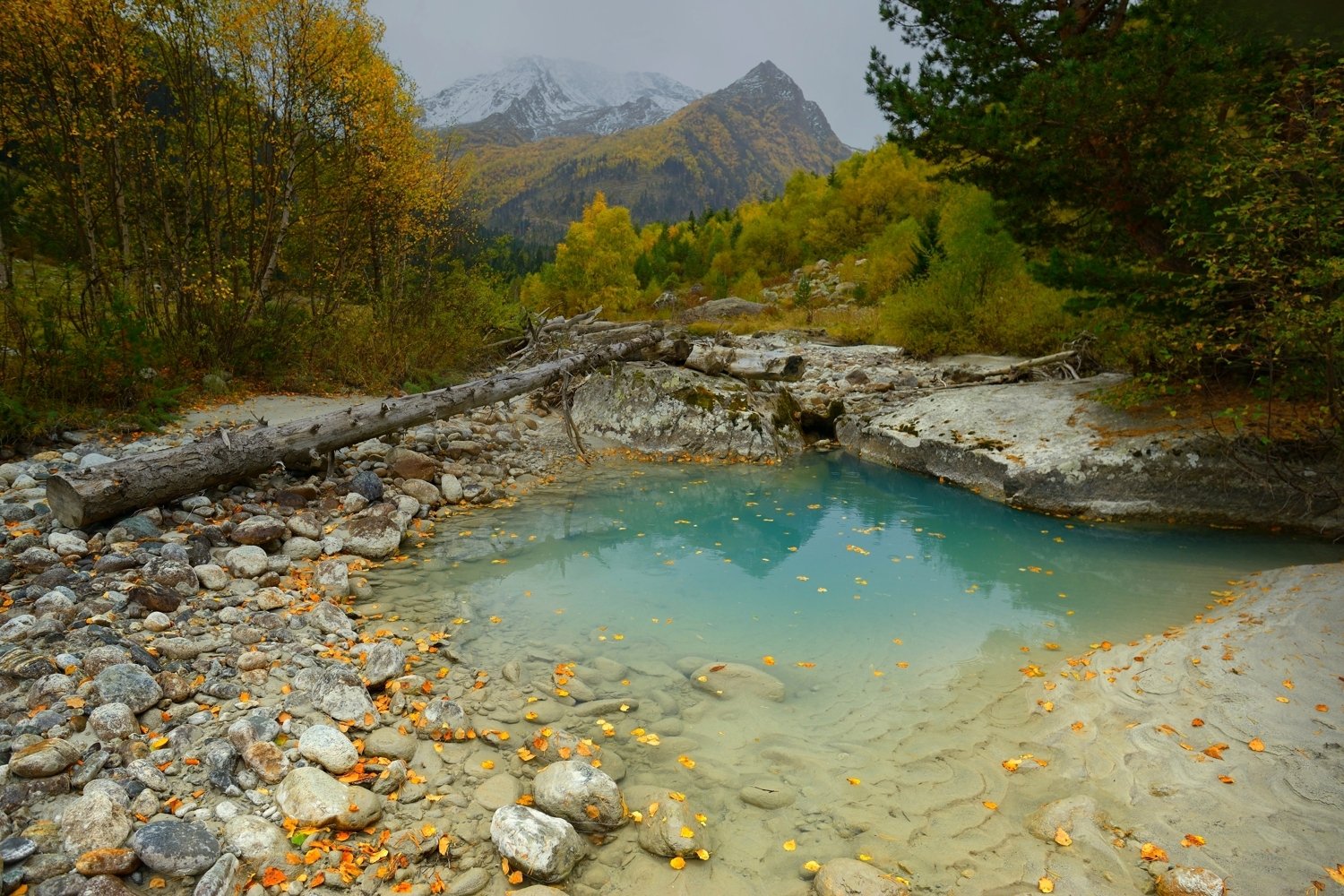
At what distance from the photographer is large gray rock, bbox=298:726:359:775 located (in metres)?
3.37

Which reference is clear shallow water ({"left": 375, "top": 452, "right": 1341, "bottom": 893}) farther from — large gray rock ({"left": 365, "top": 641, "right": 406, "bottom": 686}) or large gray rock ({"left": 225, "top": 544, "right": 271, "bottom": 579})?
A: large gray rock ({"left": 225, "top": 544, "right": 271, "bottom": 579})

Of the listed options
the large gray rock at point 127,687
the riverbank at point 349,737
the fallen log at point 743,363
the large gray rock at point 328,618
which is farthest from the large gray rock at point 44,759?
the fallen log at point 743,363

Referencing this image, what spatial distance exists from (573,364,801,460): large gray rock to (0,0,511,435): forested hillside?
4911 millimetres

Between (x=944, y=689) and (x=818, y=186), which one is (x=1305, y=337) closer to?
(x=944, y=689)

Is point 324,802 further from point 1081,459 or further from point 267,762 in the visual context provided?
point 1081,459

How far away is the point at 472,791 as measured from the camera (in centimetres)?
342

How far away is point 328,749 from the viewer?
134 inches

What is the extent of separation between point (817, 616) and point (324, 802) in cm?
412

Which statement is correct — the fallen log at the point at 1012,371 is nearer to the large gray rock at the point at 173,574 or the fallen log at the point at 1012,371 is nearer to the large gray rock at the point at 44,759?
the large gray rock at the point at 173,574

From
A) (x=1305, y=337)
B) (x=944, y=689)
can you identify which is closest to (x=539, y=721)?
(x=944, y=689)

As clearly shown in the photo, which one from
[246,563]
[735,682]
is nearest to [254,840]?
[735,682]

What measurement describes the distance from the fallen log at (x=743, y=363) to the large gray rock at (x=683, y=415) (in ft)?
3.53

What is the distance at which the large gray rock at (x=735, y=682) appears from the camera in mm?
4590

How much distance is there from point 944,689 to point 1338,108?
20.8ft
